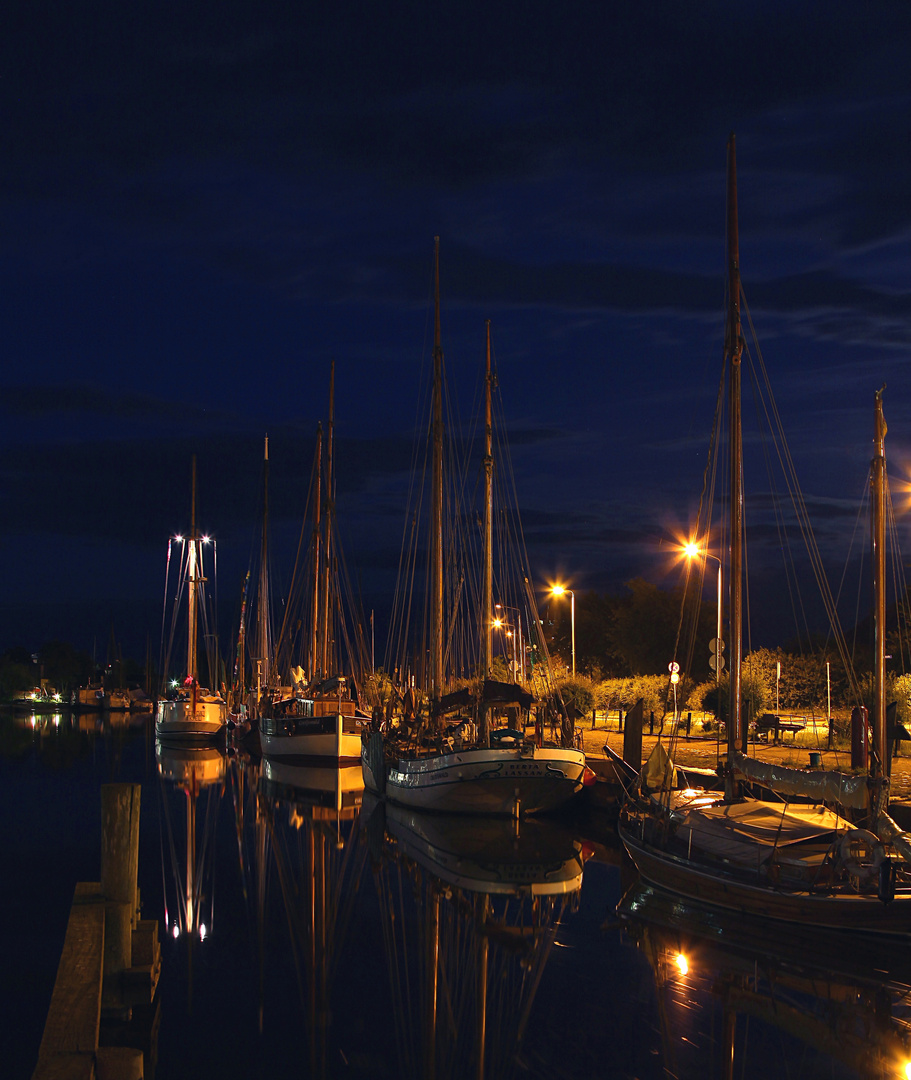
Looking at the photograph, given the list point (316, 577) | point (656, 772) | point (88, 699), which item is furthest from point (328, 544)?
point (88, 699)

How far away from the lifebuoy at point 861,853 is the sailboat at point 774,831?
0.06ft

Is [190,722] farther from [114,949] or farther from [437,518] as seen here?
[114,949]

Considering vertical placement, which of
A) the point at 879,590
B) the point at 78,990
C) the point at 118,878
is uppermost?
the point at 879,590

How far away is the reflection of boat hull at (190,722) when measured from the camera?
70.6 m

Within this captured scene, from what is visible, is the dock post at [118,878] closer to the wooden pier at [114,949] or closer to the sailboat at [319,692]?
the wooden pier at [114,949]

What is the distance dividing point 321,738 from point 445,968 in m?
33.0

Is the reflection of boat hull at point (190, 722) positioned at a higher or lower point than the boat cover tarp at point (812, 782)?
lower

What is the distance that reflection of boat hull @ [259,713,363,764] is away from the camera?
50531 mm

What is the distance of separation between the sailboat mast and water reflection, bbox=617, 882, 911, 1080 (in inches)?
179

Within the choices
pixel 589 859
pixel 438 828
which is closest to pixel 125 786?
pixel 589 859

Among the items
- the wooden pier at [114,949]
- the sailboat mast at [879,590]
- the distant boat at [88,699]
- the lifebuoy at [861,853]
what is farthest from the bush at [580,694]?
the distant boat at [88,699]

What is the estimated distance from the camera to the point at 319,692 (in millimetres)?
51688

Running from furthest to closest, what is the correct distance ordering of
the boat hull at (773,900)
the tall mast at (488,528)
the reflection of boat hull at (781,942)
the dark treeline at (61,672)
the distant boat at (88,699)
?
the dark treeline at (61,672)
the distant boat at (88,699)
the tall mast at (488,528)
the boat hull at (773,900)
the reflection of boat hull at (781,942)

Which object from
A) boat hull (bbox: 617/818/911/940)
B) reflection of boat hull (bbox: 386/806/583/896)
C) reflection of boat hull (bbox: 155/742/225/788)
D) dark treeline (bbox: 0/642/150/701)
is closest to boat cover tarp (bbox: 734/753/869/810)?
boat hull (bbox: 617/818/911/940)
